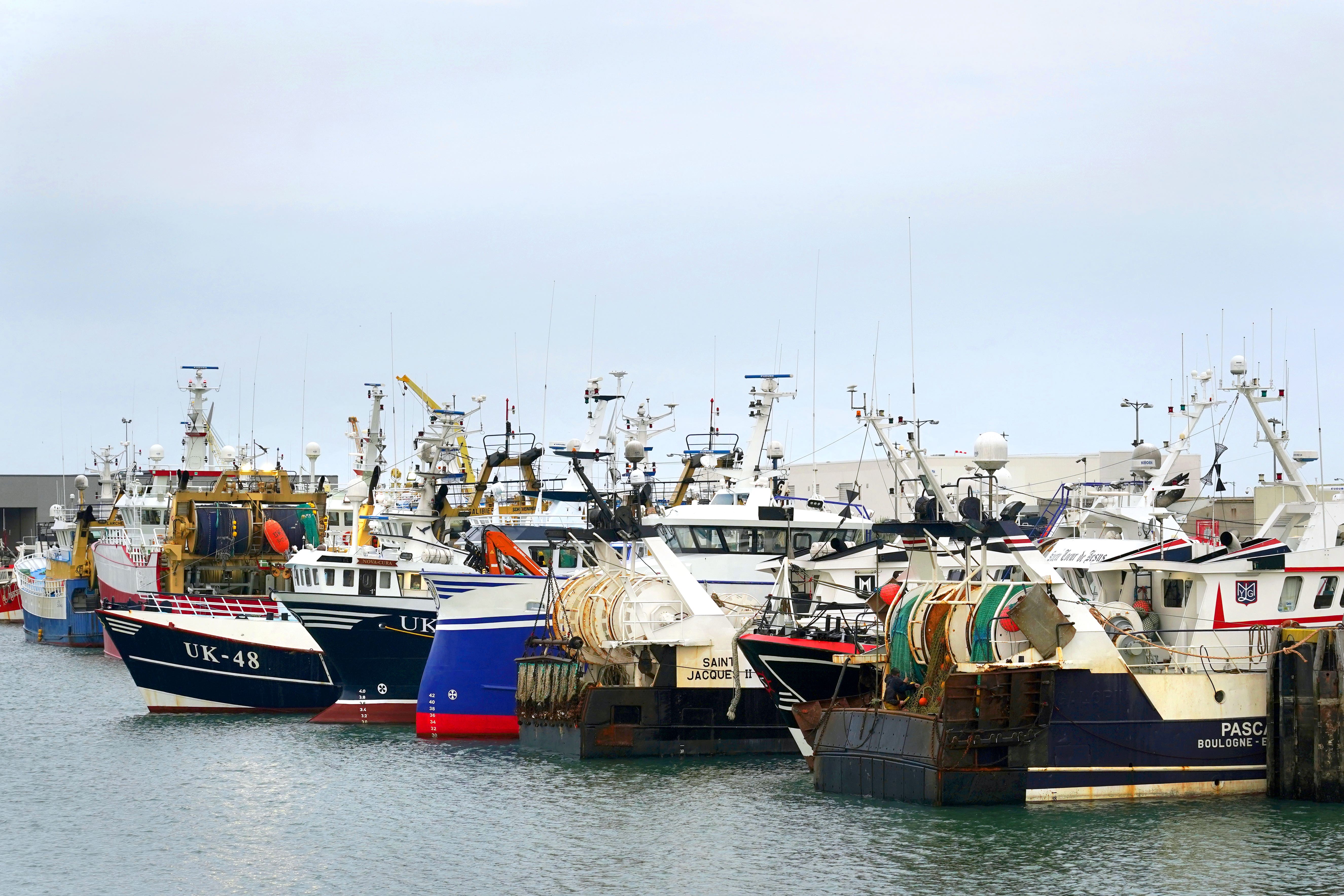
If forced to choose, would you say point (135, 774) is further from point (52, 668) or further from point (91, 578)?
point (91, 578)

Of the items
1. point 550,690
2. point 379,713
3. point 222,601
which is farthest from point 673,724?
point 222,601

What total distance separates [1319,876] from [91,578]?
213 feet

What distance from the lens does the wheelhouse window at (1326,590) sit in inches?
1001

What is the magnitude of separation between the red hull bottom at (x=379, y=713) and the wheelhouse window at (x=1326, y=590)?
69.2 feet

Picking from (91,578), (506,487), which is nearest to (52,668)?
(91,578)

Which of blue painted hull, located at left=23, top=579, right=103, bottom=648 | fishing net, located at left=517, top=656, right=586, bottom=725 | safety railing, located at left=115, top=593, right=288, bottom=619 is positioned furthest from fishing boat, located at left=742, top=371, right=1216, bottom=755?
blue painted hull, located at left=23, top=579, right=103, bottom=648

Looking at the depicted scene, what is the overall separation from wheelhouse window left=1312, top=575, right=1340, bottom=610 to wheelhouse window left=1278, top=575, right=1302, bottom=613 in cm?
27

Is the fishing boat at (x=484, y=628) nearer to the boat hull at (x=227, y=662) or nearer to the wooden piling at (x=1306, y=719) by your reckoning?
the boat hull at (x=227, y=662)

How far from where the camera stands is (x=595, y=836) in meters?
23.5

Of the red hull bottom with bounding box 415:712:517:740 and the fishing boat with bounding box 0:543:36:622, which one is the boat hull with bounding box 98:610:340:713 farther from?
the fishing boat with bounding box 0:543:36:622

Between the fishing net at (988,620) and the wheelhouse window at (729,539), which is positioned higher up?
the wheelhouse window at (729,539)

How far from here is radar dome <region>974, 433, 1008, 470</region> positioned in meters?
Result: 24.4

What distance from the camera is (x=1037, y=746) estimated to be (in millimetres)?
23250

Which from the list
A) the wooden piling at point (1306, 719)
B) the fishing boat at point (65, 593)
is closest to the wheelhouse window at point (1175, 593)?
the wooden piling at point (1306, 719)
